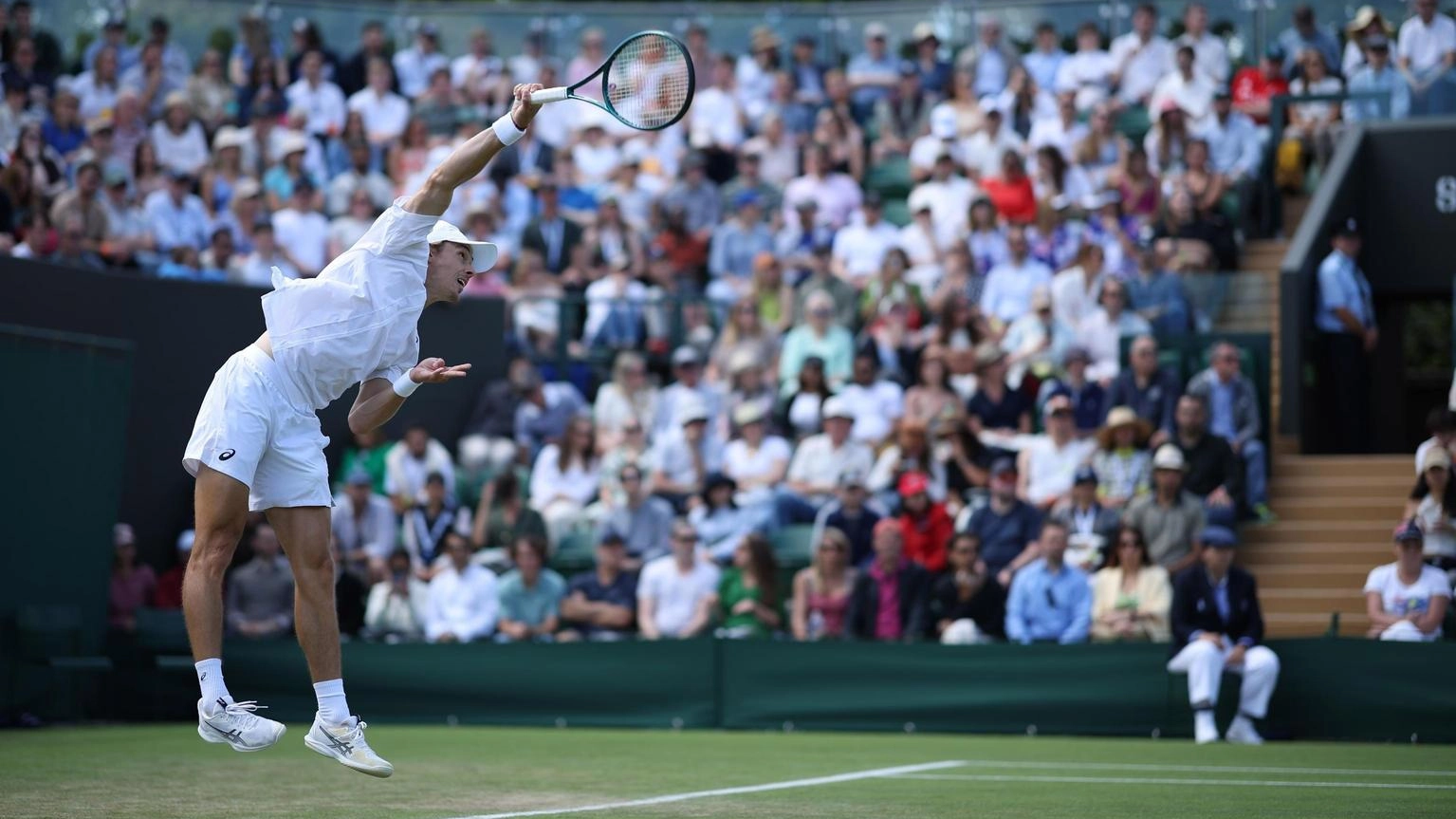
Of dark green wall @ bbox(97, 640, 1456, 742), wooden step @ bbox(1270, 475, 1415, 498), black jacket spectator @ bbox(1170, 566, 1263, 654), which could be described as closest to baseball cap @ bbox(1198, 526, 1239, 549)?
black jacket spectator @ bbox(1170, 566, 1263, 654)

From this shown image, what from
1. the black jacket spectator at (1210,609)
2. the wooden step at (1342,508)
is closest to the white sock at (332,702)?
the black jacket spectator at (1210,609)

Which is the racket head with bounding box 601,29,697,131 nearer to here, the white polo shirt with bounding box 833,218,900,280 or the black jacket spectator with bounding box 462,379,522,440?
the black jacket spectator with bounding box 462,379,522,440

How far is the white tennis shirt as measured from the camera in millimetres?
7535

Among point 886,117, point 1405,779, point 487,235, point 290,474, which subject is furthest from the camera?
point 886,117

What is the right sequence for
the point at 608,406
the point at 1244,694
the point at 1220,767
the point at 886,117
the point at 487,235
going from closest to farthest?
the point at 1220,767, the point at 1244,694, the point at 608,406, the point at 487,235, the point at 886,117

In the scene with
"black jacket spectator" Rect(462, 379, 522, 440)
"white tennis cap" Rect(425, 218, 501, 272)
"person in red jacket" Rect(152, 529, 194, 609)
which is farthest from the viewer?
"black jacket spectator" Rect(462, 379, 522, 440)

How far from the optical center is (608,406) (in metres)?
17.3

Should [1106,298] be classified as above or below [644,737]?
above

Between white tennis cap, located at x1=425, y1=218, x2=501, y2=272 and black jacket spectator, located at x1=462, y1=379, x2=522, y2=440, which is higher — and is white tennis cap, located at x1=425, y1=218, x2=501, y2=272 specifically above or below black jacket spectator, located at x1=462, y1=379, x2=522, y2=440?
above

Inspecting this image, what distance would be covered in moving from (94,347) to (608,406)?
4.96 m

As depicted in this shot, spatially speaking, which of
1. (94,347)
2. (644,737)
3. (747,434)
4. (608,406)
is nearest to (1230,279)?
(747,434)

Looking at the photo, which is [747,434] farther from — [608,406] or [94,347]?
[94,347]

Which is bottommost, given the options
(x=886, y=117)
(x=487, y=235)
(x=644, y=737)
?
(x=644, y=737)

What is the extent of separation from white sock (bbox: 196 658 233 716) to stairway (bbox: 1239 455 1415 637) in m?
9.32
